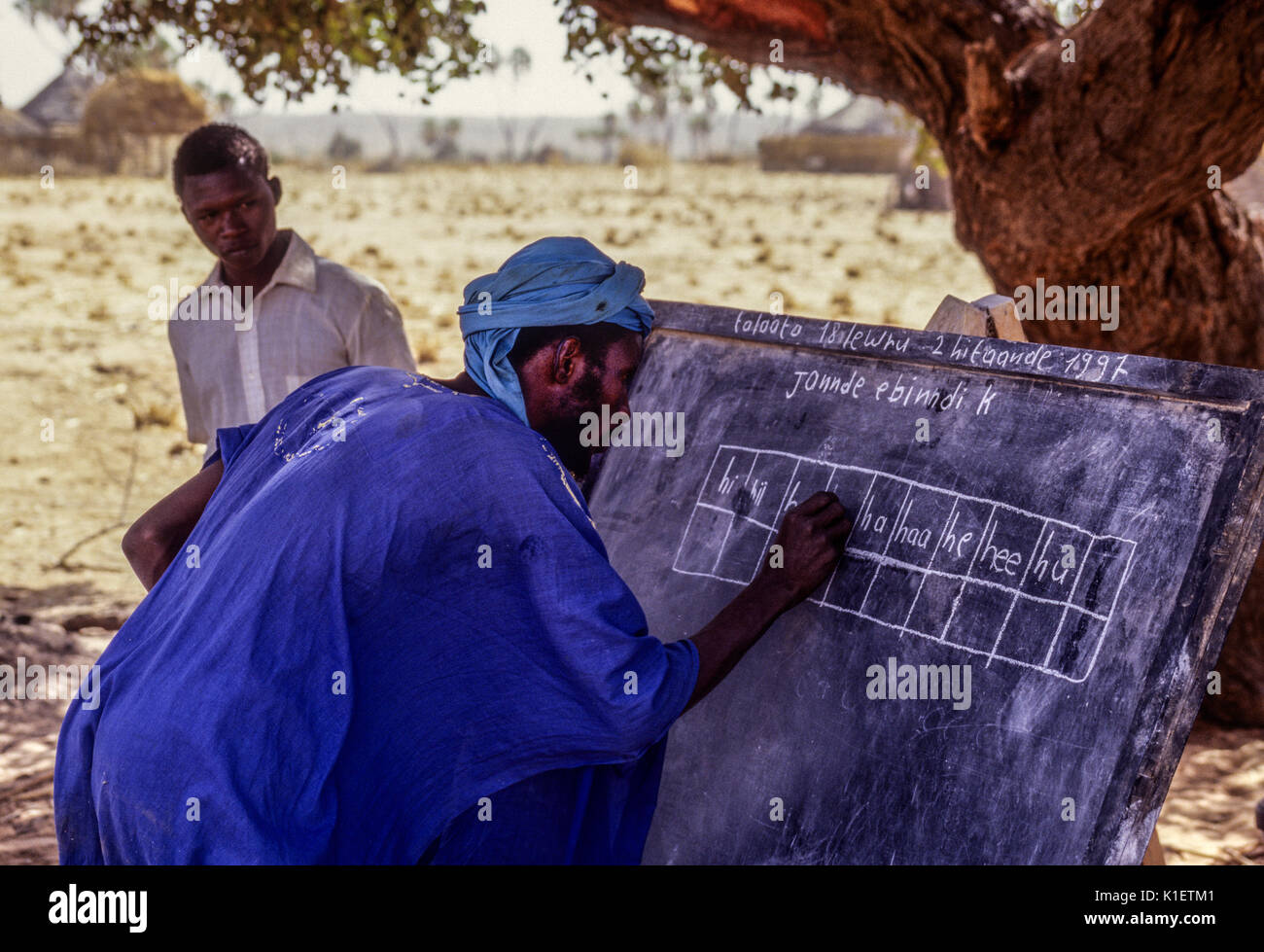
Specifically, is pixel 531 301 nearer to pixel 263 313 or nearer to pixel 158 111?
pixel 263 313

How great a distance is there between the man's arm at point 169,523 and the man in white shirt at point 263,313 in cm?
151

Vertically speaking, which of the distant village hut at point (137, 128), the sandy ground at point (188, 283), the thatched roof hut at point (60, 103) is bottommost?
the sandy ground at point (188, 283)

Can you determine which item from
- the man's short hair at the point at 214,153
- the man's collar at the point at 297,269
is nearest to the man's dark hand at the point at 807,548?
the man's collar at the point at 297,269

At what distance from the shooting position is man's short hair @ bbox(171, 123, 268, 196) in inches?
166

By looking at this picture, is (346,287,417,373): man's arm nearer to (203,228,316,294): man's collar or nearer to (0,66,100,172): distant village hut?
(203,228,316,294): man's collar

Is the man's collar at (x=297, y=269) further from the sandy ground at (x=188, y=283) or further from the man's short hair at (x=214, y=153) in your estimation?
the sandy ground at (x=188, y=283)

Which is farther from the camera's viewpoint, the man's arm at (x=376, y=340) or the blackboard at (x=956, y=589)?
the man's arm at (x=376, y=340)


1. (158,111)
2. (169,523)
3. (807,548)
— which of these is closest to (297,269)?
(169,523)

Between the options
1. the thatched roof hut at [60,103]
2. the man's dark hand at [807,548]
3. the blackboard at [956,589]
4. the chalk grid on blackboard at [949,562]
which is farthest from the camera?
the thatched roof hut at [60,103]

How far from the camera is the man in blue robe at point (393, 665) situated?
2.16m

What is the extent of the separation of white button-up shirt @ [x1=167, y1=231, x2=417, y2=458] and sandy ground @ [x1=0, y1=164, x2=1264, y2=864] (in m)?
1.79

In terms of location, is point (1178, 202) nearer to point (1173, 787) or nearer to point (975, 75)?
point (975, 75)

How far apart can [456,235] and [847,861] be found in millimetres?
26119

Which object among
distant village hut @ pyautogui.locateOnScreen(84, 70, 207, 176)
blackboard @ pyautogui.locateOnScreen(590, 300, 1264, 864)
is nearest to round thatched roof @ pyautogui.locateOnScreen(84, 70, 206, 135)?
distant village hut @ pyautogui.locateOnScreen(84, 70, 207, 176)
